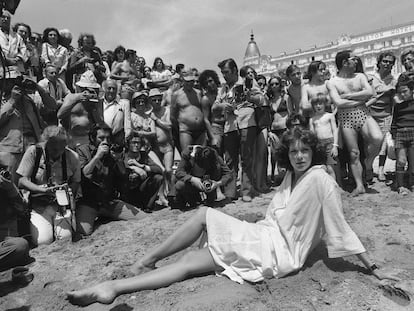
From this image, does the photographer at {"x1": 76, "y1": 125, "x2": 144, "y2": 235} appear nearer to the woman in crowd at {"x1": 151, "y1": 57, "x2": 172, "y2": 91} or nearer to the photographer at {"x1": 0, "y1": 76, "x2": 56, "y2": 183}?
the photographer at {"x1": 0, "y1": 76, "x2": 56, "y2": 183}

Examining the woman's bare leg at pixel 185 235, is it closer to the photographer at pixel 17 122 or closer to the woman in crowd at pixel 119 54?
the photographer at pixel 17 122

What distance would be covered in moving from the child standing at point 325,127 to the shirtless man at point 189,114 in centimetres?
159

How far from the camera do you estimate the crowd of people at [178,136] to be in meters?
4.46

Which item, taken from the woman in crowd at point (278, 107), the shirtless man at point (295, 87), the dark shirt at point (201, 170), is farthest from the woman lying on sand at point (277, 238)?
the shirtless man at point (295, 87)

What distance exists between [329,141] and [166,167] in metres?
2.42

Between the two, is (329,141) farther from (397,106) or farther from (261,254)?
(261,254)

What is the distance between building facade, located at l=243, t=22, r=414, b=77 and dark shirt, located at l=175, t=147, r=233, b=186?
50.0 m

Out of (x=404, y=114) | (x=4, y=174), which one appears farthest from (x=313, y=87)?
(x=4, y=174)

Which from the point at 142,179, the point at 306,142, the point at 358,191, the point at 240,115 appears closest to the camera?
the point at 306,142

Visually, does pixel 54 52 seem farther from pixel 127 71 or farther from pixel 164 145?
pixel 164 145

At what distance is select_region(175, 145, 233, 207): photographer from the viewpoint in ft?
16.6

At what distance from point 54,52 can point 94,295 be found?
595 centimetres

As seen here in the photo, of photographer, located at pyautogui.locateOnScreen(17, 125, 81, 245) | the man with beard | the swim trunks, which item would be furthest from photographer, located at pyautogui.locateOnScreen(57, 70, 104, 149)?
the swim trunks

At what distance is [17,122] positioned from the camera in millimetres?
4777
